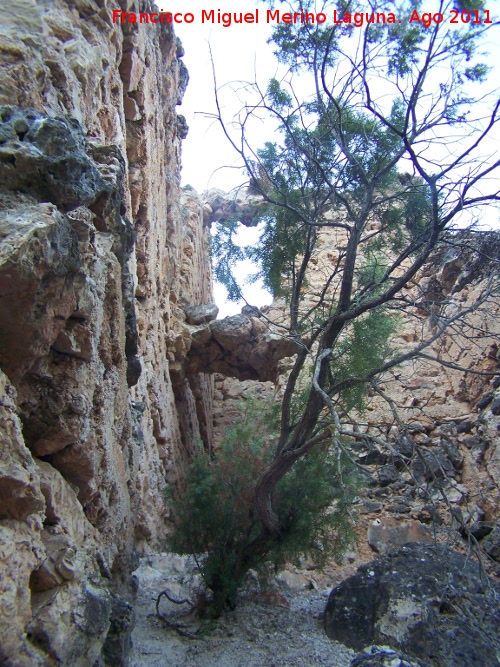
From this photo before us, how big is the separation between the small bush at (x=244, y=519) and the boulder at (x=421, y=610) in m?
0.60

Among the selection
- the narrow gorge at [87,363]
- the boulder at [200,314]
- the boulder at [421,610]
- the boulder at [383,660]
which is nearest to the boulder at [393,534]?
the narrow gorge at [87,363]

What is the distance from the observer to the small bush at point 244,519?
570 centimetres

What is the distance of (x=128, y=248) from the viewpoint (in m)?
4.10

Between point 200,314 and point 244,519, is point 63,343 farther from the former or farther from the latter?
point 200,314

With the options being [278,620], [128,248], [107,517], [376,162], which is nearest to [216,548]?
[278,620]

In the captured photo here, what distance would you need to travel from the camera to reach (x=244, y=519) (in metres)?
6.04

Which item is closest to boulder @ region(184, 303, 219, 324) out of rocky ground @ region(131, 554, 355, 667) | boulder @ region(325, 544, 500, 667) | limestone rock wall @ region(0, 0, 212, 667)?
limestone rock wall @ region(0, 0, 212, 667)

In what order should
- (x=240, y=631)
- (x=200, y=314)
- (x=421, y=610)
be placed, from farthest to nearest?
1. (x=200, y=314)
2. (x=240, y=631)
3. (x=421, y=610)

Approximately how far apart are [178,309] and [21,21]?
583 cm

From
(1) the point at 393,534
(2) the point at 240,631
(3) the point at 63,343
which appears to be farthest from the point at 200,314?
(3) the point at 63,343

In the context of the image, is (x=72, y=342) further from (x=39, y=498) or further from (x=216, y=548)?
(x=216, y=548)

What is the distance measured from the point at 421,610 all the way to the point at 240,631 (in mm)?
1562

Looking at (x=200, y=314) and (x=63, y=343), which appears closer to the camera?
(x=63, y=343)

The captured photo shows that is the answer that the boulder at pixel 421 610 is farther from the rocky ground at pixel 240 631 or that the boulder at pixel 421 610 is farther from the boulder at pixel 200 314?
the boulder at pixel 200 314
